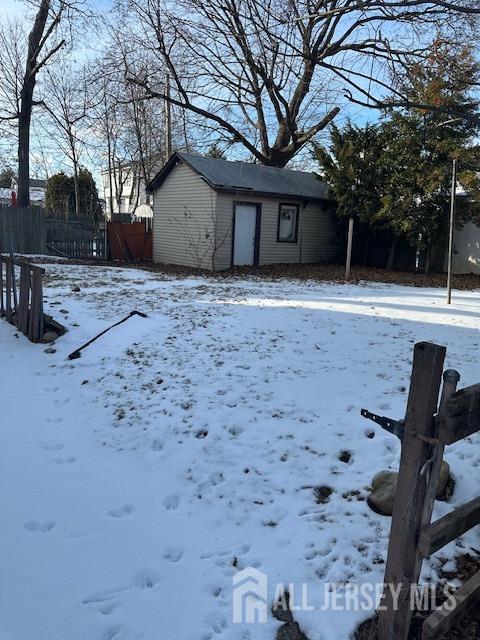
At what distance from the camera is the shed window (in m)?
17.1

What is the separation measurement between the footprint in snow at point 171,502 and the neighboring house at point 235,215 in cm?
1247

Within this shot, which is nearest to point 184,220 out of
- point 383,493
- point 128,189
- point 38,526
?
point 38,526

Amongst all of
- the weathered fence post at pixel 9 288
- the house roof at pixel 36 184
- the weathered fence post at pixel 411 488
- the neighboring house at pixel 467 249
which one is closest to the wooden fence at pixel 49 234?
the weathered fence post at pixel 9 288

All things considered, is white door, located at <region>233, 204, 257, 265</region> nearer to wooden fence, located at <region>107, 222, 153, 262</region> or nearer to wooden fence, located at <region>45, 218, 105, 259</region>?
wooden fence, located at <region>107, 222, 153, 262</region>

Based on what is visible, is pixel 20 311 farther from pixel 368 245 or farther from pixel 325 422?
pixel 368 245

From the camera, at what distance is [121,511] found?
330cm

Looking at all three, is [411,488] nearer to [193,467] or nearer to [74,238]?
[193,467]

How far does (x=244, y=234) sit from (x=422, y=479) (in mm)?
14733

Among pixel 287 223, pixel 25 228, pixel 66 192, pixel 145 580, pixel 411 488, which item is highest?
pixel 66 192

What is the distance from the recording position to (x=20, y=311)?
7059 millimetres

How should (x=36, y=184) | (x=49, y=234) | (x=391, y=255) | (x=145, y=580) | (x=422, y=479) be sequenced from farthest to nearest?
(x=36, y=184) → (x=49, y=234) → (x=391, y=255) → (x=145, y=580) → (x=422, y=479)

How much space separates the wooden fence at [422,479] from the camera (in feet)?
6.19

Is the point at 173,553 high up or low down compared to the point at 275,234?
down

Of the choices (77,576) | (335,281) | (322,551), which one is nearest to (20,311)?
(77,576)
